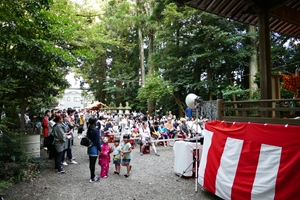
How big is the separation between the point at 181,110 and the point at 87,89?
19182 millimetres

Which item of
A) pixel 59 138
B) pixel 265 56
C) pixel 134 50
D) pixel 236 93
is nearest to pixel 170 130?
pixel 236 93

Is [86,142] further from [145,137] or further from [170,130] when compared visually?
[170,130]

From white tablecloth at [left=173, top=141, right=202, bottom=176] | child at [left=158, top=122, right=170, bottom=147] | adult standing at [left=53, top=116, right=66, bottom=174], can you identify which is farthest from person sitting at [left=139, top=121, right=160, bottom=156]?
adult standing at [left=53, top=116, right=66, bottom=174]

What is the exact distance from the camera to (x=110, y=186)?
5.52 m

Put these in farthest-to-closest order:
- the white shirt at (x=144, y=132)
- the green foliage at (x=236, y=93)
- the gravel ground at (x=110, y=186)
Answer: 1. the green foliage at (x=236, y=93)
2. the white shirt at (x=144, y=132)
3. the gravel ground at (x=110, y=186)

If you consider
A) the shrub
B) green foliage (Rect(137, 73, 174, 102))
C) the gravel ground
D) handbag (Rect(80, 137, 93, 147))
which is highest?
green foliage (Rect(137, 73, 174, 102))

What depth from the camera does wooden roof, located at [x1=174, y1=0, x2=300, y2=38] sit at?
4832 millimetres

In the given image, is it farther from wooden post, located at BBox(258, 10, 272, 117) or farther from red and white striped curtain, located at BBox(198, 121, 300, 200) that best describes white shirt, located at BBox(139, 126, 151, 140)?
wooden post, located at BBox(258, 10, 272, 117)

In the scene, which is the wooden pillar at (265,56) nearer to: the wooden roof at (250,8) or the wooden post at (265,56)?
the wooden post at (265,56)

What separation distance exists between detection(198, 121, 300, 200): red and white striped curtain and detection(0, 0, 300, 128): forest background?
494cm

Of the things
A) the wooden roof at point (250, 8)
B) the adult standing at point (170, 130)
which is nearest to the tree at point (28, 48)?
the wooden roof at point (250, 8)

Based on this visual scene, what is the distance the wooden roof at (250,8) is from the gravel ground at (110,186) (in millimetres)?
4495

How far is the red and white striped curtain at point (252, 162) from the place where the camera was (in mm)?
3422

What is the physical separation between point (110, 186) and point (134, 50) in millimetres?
26016
